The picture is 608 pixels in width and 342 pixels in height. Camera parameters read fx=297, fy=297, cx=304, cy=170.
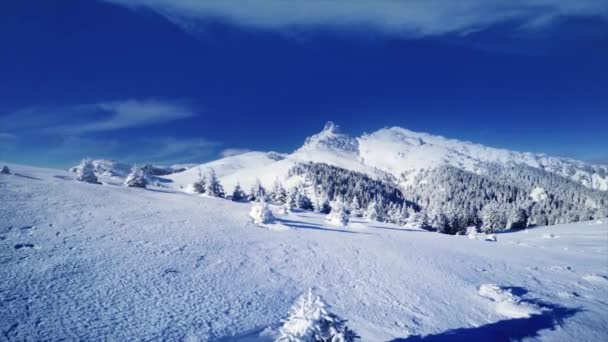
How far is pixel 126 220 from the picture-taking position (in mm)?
21812

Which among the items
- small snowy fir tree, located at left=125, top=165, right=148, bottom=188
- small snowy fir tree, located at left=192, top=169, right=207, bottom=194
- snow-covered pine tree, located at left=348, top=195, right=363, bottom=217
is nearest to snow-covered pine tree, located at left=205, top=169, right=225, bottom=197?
small snowy fir tree, located at left=192, top=169, right=207, bottom=194

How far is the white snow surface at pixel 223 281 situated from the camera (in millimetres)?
11594

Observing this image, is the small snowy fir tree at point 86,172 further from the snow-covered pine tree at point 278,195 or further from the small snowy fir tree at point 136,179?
the snow-covered pine tree at point 278,195

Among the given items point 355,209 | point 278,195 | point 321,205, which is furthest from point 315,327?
point 355,209

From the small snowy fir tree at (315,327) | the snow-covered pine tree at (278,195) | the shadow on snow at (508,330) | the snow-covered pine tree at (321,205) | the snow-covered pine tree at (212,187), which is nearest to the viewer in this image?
the small snowy fir tree at (315,327)

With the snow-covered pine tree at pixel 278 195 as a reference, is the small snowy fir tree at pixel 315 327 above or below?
below

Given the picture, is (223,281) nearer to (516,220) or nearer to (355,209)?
(355,209)

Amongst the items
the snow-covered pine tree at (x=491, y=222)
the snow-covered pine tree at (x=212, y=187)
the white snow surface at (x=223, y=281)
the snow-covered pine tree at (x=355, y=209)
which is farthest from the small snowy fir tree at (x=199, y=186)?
the snow-covered pine tree at (x=491, y=222)

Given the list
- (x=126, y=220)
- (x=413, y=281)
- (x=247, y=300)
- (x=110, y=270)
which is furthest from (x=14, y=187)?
(x=413, y=281)

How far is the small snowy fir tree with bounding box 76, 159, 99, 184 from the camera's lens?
36.7 metres

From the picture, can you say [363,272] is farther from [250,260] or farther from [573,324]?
[573,324]

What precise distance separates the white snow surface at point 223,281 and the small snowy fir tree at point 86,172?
994 cm

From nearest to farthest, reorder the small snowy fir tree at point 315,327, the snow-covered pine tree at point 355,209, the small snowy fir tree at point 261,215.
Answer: the small snowy fir tree at point 315,327
the small snowy fir tree at point 261,215
the snow-covered pine tree at point 355,209

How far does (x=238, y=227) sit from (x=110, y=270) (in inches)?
478
